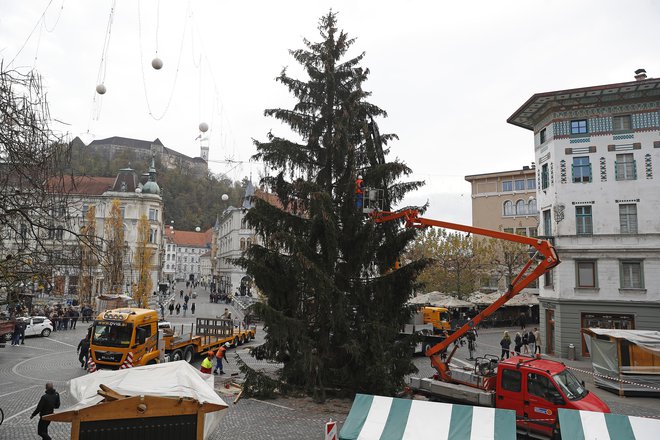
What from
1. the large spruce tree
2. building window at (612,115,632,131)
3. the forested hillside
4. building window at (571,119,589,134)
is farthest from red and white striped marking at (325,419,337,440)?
the forested hillside

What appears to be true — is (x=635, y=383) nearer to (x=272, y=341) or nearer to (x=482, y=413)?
(x=482, y=413)

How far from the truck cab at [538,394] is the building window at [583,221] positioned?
17994 millimetres

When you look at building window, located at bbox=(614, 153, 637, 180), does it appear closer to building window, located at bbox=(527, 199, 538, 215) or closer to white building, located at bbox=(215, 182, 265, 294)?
building window, located at bbox=(527, 199, 538, 215)

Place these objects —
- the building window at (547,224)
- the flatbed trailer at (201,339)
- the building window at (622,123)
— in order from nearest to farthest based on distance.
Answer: the flatbed trailer at (201,339) → the building window at (622,123) → the building window at (547,224)

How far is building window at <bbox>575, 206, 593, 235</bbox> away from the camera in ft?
Answer: 95.0

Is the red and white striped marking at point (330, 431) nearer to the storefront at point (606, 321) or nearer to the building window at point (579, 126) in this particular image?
the storefront at point (606, 321)

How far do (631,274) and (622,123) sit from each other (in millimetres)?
9161

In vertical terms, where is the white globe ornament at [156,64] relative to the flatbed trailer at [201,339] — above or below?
above

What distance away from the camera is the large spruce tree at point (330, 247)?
1568 cm

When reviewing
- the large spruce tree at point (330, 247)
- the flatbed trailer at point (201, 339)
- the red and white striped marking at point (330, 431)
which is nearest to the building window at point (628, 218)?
the large spruce tree at point (330, 247)

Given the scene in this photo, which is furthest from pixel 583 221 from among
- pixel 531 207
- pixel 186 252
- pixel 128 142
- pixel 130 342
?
pixel 128 142

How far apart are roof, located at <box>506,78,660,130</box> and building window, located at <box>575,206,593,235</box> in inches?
251

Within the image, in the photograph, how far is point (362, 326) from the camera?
1582 cm

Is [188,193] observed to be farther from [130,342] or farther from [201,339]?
[130,342]
